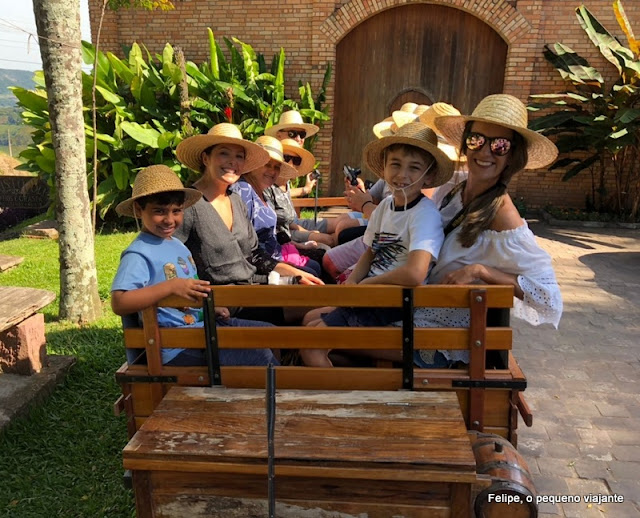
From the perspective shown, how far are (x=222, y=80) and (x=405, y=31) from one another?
3.71 m

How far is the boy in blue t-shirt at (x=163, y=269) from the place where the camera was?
2.15m

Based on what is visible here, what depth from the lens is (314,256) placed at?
4477 millimetres

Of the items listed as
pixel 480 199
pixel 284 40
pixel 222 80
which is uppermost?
pixel 284 40

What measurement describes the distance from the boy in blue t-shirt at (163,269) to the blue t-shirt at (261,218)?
1011 mm

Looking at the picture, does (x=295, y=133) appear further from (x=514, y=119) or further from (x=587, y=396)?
(x=587, y=396)

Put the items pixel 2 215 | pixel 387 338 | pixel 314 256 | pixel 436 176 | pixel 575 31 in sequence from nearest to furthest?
1. pixel 387 338
2. pixel 436 176
3. pixel 314 256
4. pixel 575 31
5. pixel 2 215

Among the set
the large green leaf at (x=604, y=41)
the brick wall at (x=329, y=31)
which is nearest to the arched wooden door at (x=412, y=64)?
the brick wall at (x=329, y=31)

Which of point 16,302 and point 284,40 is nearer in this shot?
point 16,302

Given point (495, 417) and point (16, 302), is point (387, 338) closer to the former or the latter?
point (495, 417)

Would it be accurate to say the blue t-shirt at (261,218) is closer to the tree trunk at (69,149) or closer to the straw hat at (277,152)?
the straw hat at (277,152)

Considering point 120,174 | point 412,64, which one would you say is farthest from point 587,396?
point 412,64

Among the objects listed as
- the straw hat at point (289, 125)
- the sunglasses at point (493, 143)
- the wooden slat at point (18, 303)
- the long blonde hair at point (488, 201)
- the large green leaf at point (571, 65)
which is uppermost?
the large green leaf at point (571, 65)

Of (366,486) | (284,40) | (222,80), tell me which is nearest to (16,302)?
(366,486)

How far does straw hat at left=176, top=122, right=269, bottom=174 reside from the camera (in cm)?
298
